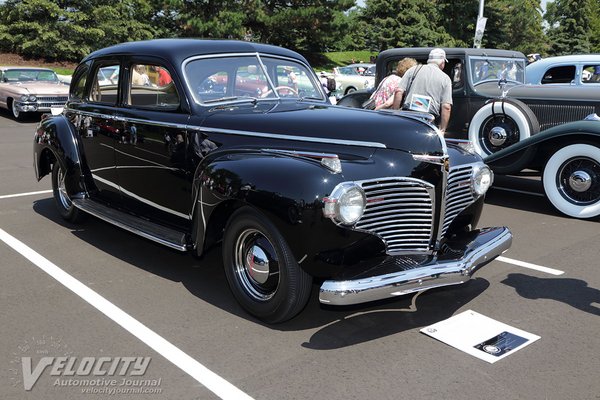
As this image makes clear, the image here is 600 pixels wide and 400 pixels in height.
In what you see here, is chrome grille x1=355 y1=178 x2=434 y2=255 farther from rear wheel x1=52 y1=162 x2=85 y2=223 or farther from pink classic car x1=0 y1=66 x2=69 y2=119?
pink classic car x1=0 y1=66 x2=69 y2=119

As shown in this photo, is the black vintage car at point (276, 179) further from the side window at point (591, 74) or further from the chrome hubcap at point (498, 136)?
the side window at point (591, 74)

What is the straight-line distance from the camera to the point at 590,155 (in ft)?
20.1

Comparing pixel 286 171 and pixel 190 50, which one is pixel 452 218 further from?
pixel 190 50

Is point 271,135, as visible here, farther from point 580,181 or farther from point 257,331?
point 580,181

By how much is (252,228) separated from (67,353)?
4.30ft

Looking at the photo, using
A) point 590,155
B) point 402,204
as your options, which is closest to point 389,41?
point 590,155

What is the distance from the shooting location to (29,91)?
15.0 meters

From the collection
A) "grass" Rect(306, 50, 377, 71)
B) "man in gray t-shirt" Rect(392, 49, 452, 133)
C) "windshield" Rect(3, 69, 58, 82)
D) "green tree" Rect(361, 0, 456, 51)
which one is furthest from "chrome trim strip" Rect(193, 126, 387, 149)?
"green tree" Rect(361, 0, 456, 51)

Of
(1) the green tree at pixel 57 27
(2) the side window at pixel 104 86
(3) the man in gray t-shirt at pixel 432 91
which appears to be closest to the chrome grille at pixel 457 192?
(3) the man in gray t-shirt at pixel 432 91

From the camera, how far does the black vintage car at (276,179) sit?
3215 mm

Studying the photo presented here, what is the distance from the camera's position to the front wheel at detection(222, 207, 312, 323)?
3322 mm

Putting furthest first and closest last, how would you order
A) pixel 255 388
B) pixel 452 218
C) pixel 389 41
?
pixel 389 41 < pixel 452 218 < pixel 255 388

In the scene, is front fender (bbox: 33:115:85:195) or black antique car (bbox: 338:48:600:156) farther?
black antique car (bbox: 338:48:600:156)

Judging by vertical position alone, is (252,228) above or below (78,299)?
above
